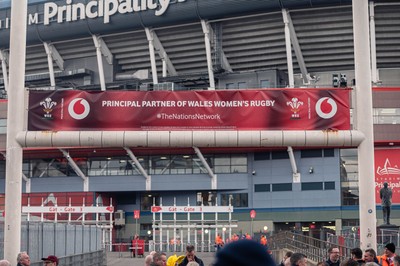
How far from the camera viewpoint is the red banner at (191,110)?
2295cm

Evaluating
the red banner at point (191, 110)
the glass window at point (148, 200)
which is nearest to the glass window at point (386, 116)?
the glass window at point (148, 200)

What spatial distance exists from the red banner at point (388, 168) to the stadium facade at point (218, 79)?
120 millimetres

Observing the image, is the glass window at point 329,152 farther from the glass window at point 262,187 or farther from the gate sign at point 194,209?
the gate sign at point 194,209

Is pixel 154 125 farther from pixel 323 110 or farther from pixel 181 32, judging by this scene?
pixel 181 32

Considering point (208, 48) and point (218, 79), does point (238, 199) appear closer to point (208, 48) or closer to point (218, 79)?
point (218, 79)

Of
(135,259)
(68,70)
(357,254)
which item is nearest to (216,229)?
(135,259)

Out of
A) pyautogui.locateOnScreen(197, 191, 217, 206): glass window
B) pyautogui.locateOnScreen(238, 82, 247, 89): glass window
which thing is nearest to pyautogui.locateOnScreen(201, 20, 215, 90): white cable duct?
pyautogui.locateOnScreen(238, 82, 247, 89): glass window

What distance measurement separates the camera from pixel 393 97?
182 ft

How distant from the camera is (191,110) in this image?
23.5 meters

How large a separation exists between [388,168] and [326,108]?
115 feet

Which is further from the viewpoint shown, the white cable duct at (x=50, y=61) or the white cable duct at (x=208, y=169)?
the white cable duct at (x=50, y=61)

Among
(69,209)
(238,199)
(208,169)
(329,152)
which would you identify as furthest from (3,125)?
(329,152)

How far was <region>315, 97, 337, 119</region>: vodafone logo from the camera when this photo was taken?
22.9 metres

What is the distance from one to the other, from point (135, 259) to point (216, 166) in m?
15.9
